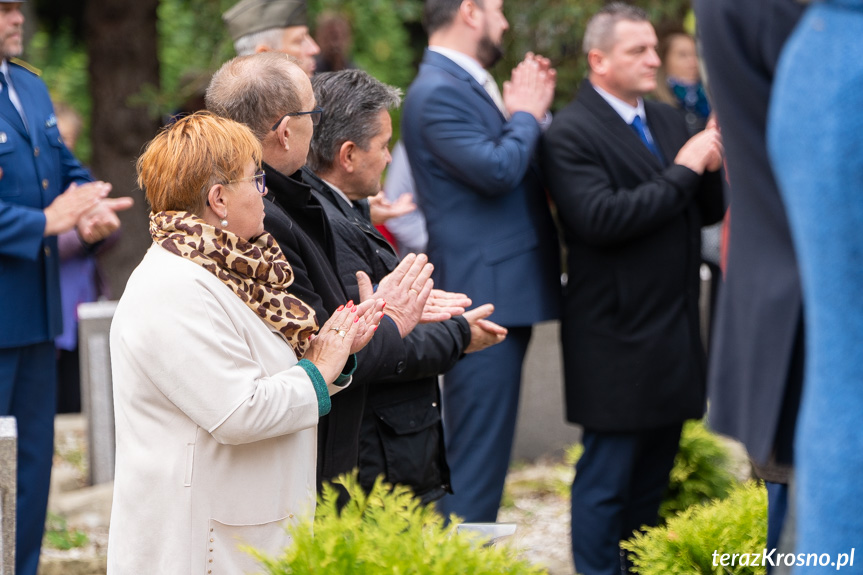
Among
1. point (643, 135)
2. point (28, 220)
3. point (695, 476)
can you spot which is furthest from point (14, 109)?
point (695, 476)

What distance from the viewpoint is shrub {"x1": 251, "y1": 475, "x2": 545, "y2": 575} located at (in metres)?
1.90

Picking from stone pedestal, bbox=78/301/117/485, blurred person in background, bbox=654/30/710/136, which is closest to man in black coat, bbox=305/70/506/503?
stone pedestal, bbox=78/301/117/485

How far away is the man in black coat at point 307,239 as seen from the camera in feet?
9.63

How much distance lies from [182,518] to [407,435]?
2.91ft

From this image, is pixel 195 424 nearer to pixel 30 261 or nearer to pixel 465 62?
pixel 30 261

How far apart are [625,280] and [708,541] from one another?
1438mm

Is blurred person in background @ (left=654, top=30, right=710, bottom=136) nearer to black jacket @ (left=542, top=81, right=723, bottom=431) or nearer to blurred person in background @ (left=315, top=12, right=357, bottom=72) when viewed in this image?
blurred person in background @ (left=315, top=12, right=357, bottom=72)

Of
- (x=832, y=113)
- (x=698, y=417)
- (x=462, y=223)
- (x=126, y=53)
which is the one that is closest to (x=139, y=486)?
(x=832, y=113)

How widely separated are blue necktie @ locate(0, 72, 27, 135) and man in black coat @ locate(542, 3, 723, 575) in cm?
199

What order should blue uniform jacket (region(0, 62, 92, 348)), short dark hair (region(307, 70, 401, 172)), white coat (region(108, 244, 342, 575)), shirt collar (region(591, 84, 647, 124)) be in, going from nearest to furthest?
white coat (region(108, 244, 342, 575)) < short dark hair (region(307, 70, 401, 172)) < blue uniform jacket (region(0, 62, 92, 348)) < shirt collar (region(591, 84, 647, 124))

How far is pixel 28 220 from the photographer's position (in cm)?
379

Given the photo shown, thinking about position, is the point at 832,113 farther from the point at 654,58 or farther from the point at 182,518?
the point at 654,58

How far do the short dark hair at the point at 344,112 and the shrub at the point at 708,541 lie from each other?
4.83 ft

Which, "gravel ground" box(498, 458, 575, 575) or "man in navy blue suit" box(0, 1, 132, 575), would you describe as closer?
"man in navy blue suit" box(0, 1, 132, 575)
